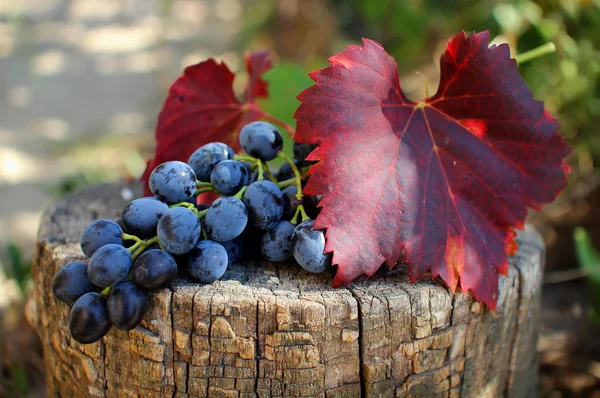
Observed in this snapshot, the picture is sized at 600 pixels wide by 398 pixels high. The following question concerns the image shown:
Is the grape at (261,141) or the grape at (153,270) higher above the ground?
the grape at (261,141)

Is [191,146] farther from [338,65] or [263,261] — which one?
[338,65]

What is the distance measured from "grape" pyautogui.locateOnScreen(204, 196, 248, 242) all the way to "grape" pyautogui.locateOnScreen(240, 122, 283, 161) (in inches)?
5.9

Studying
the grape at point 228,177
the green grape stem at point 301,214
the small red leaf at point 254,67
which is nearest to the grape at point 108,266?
the grape at point 228,177

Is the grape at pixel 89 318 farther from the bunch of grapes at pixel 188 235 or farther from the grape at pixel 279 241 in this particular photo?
the grape at pixel 279 241

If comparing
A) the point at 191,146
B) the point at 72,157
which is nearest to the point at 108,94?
the point at 72,157

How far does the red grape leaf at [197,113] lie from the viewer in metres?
1.31

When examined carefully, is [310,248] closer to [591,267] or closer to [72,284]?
[72,284]

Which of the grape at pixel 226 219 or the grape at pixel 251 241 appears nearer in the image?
the grape at pixel 226 219

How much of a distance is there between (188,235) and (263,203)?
6.1 inches

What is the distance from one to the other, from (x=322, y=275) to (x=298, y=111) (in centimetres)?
33

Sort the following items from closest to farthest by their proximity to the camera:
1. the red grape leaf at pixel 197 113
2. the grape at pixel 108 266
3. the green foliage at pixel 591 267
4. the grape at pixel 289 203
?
the grape at pixel 108 266 < the grape at pixel 289 203 < the red grape leaf at pixel 197 113 < the green foliage at pixel 591 267

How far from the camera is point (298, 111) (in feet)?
3.40

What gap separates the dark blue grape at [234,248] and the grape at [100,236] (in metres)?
0.20

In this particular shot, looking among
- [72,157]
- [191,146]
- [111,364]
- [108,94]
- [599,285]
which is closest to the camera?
[111,364]
